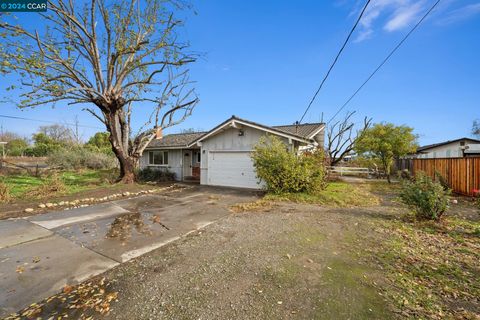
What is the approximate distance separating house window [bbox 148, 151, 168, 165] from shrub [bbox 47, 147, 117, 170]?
317 inches

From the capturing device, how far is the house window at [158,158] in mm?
17578

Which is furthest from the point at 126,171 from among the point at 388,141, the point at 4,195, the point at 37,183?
Answer: the point at 388,141

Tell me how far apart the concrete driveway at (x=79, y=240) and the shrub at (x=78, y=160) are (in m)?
17.6

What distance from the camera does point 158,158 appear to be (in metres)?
18.2

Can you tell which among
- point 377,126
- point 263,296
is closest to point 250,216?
point 263,296

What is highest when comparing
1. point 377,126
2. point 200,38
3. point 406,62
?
point 200,38

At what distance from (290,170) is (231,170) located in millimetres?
4438

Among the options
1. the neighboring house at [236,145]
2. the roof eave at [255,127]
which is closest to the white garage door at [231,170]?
the neighboring house at [236,145]

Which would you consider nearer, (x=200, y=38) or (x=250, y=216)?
(x=250, y=216)

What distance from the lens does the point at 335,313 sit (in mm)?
2438

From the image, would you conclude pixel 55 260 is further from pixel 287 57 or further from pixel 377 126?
pixel 377 126

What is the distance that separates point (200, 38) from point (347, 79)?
8285mm

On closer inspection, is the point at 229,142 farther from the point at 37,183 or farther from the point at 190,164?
the point at 37,183

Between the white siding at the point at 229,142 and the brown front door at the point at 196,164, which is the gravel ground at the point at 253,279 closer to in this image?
the white siding at the point at 229,142
